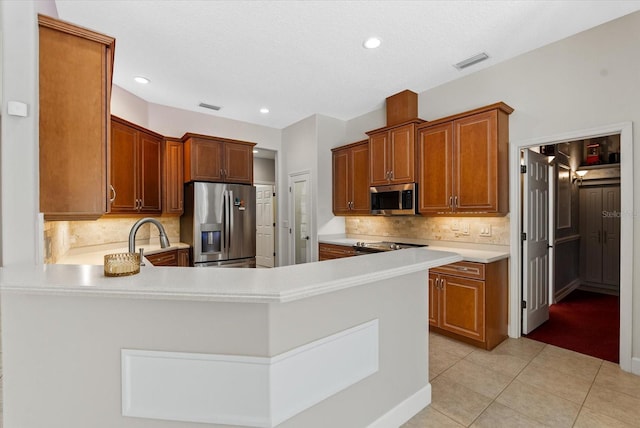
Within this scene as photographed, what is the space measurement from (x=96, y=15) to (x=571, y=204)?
668 centimetres

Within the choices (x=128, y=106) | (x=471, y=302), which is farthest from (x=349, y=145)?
(x=128, y=106)

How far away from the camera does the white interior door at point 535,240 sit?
10.6 feet

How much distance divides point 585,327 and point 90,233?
234 inches

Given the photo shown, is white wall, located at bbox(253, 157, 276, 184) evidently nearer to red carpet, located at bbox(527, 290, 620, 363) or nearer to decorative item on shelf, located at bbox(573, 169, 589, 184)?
red carpet, located at bbox(527, 290, 620, 363)

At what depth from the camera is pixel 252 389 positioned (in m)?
1.24

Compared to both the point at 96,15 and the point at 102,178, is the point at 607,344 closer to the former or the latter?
the point at 102,178

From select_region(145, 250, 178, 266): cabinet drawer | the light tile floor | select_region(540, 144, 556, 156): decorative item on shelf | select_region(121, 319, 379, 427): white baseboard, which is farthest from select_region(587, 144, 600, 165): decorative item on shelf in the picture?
select_region(145, 250, 178, 266): cabinet drawer

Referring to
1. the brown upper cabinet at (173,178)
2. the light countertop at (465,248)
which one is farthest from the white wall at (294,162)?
the brown upper cabinet at (173,178)

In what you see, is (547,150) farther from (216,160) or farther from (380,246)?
(216,160)

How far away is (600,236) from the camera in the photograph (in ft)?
16.2

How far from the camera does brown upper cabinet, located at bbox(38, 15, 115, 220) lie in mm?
1604

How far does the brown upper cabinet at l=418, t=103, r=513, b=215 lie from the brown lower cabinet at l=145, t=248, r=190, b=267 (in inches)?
130

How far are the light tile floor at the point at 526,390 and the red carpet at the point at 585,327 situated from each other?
21 centimetres

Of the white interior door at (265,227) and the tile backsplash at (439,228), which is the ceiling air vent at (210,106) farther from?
the tile backsplash at (439,228)
